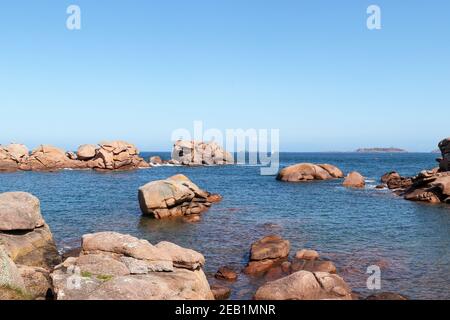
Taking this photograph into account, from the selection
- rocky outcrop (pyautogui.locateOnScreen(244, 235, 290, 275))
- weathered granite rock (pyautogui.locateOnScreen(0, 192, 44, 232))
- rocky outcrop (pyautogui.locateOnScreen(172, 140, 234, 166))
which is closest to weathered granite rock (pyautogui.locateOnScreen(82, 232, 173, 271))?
weathered granite rock (pyautogui.locateOnScreen(0, 192, 44, 232))

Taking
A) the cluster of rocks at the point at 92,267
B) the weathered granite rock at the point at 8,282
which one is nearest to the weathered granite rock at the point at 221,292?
the cluster of rocks at the point at 92,267

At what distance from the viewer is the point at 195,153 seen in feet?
409

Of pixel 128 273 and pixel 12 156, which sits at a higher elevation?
pixel 12 156

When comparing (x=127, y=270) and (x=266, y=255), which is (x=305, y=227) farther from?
(x=127, y=270)

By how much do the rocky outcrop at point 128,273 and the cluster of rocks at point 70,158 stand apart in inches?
3075

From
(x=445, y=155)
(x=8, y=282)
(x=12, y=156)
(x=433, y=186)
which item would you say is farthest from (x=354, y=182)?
(x=12, y=156)

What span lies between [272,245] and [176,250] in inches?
305

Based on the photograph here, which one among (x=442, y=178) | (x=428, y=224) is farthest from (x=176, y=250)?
(x=442, y=178)

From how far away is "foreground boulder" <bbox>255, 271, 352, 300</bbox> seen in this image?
55.8ft

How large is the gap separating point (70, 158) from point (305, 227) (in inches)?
3065

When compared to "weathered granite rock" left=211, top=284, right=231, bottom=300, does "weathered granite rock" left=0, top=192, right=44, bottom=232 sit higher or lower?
higher

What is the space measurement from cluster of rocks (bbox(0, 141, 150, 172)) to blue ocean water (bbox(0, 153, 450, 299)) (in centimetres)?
3283

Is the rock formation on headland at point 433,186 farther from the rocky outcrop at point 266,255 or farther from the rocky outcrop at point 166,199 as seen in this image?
the rocky outcrop at point 266,255

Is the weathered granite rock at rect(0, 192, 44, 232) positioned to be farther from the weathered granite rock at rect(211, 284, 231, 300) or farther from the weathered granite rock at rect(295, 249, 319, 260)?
the weathered granite rock at rect(295, 249, 319, 260)
